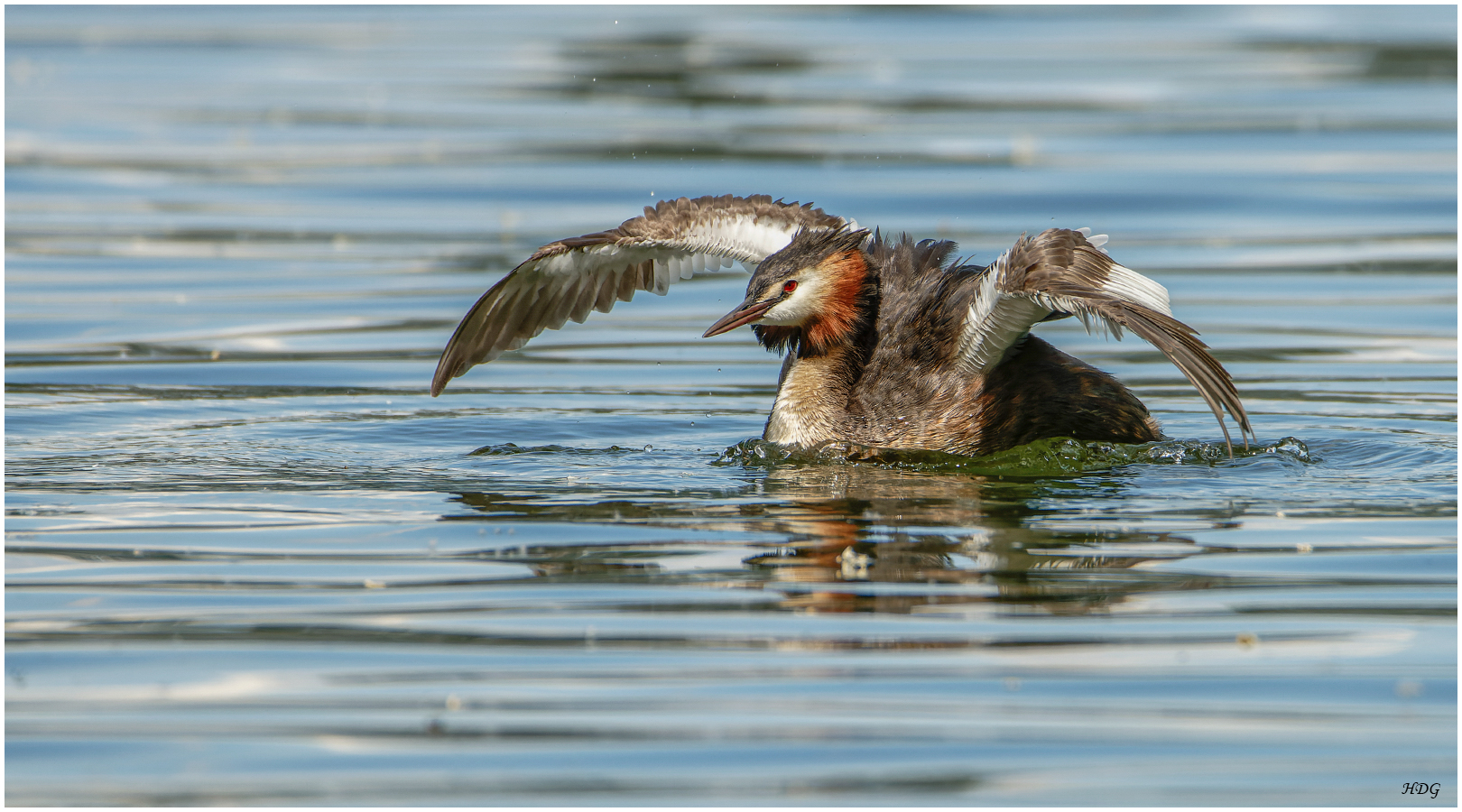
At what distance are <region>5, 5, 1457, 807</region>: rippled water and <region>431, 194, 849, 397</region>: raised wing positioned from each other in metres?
0.44

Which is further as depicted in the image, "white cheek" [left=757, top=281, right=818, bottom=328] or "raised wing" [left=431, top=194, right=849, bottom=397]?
"raised wing" [left=431, top=194, right=849, bottom=397]

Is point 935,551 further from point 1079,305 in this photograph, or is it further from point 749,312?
point 749,312

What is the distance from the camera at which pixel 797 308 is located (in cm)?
857

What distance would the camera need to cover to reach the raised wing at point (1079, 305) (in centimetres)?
681

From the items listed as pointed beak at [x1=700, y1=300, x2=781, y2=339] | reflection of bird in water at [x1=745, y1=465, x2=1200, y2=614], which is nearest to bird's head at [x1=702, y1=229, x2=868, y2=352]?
pointed beak at [x1=700, y1=300, x2=781, y2=339]

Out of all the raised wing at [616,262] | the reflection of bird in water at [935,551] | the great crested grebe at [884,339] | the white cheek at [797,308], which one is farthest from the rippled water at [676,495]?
the white cheek at [797,308]

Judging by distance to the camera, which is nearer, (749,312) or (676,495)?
(676,495)

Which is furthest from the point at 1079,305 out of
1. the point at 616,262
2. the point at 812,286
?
the point at 616,262

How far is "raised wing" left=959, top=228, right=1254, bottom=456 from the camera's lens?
268 inches

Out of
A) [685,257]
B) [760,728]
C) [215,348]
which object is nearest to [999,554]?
[760,728]

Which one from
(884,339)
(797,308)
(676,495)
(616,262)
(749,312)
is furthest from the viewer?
(616,262)

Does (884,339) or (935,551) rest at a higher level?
(884,339)

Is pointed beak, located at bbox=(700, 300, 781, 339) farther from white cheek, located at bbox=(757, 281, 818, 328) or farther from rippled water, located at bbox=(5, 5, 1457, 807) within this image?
rippled water, located at bbox=(5, 5, 1457, 807)

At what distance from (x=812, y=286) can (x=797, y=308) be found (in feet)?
0.39
